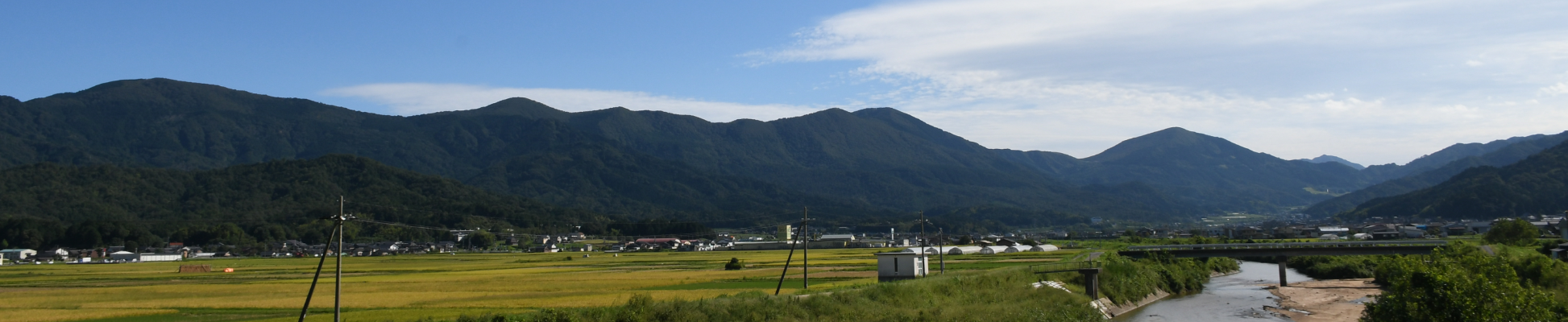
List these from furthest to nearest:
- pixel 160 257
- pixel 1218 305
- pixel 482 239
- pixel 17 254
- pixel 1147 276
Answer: pixel 482 239, pixel 160 257, pixel 17 254, pixel 1147 276, pixel 1218 305

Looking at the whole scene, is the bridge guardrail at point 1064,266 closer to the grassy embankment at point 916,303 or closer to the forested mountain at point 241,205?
the grassy embankment at point 916,303

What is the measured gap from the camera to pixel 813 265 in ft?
210

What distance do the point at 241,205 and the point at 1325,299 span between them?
167485 millimetres

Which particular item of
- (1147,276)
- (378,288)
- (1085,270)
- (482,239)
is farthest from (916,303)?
(482,239)

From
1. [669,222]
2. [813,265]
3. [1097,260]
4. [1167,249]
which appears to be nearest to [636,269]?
[813,265]

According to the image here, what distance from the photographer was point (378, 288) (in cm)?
4328

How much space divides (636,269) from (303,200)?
13088 cm

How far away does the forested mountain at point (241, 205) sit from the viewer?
409 ft

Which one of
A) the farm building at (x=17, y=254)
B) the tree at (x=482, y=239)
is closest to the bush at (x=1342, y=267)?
the tree at (x=482, y=239)

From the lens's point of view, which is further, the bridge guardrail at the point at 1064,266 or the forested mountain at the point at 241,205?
the forested mountain at the point at 241,205

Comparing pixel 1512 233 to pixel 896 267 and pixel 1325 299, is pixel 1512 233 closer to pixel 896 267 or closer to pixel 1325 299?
pixel 1325 299

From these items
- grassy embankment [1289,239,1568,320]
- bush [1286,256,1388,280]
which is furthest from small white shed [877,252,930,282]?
bush [1286,256,1388,280]

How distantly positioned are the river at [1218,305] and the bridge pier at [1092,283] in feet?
5.09

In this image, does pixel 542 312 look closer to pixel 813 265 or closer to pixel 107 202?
pixel 813 265
